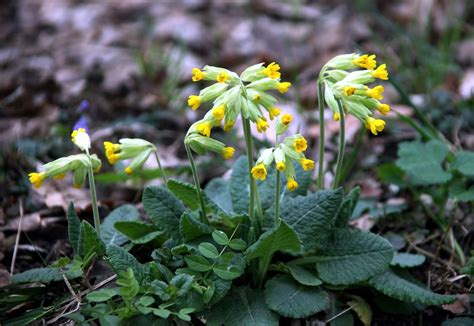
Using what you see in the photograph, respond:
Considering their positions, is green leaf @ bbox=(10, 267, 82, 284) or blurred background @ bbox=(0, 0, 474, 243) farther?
blurred background @ bbox=(0, 0, 474, 243)

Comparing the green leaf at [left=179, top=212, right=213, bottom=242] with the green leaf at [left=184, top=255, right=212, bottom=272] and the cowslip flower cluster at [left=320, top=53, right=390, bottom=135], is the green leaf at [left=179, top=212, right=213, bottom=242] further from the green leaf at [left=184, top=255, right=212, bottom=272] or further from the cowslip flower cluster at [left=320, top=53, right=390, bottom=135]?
the cowslip flower cluster at [left=320, top=53, right=390, bottom=135]

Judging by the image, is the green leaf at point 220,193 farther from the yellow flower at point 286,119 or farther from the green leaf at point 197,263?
the yellow flower at point 286,119

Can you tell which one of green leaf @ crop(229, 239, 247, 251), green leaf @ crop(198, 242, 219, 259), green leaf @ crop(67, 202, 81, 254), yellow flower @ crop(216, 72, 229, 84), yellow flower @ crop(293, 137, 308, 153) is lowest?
green leaf @ crop(67, 202, 81, 254)

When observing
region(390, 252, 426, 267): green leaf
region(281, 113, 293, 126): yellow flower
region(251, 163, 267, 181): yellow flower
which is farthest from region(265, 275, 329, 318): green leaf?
region(281, 113, 293, 126): yellow flower

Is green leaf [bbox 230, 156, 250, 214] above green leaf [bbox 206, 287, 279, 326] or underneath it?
above

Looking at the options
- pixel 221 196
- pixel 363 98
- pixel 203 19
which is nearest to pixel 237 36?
pixel 203 19

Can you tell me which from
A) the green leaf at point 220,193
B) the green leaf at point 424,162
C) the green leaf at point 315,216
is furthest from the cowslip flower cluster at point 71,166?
the green leaf at point 424,162
